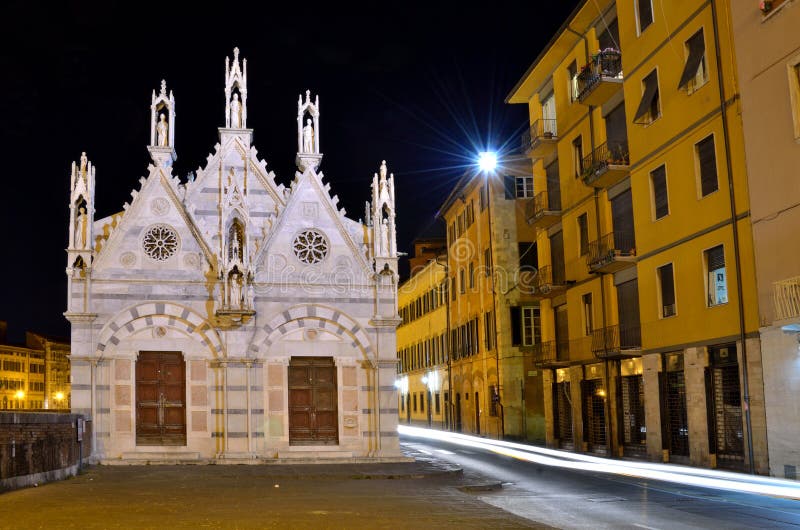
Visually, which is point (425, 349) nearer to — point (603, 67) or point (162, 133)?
point (603, 67)

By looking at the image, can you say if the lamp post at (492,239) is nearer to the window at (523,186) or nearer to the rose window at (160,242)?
the window at (523,186)

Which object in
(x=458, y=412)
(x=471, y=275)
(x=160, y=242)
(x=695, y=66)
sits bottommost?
(x=458, y=412)

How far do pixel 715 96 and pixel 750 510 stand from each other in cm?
1355

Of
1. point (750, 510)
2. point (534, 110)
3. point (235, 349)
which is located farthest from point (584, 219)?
point (750, 510)

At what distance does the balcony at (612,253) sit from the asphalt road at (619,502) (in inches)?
330

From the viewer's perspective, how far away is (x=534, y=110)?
42.0m

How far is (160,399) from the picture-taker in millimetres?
28641

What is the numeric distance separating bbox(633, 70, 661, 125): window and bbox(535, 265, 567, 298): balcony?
8.79 meters

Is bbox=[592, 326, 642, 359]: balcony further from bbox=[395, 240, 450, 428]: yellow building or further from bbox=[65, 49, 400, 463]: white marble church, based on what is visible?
bbox=[395, 240, 450, 428]: yellow building

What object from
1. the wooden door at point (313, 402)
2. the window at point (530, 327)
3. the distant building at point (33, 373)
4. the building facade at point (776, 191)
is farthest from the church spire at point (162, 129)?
the distant building at point (33, 373)

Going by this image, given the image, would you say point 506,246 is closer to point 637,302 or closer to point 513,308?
point 513,308

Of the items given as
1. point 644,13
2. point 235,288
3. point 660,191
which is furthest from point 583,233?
point 235,288

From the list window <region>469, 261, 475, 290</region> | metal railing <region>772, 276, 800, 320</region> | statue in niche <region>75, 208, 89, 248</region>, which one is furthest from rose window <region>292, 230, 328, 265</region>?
window <region>469, 261, 475, 290</region>

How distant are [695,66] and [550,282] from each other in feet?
45.0
